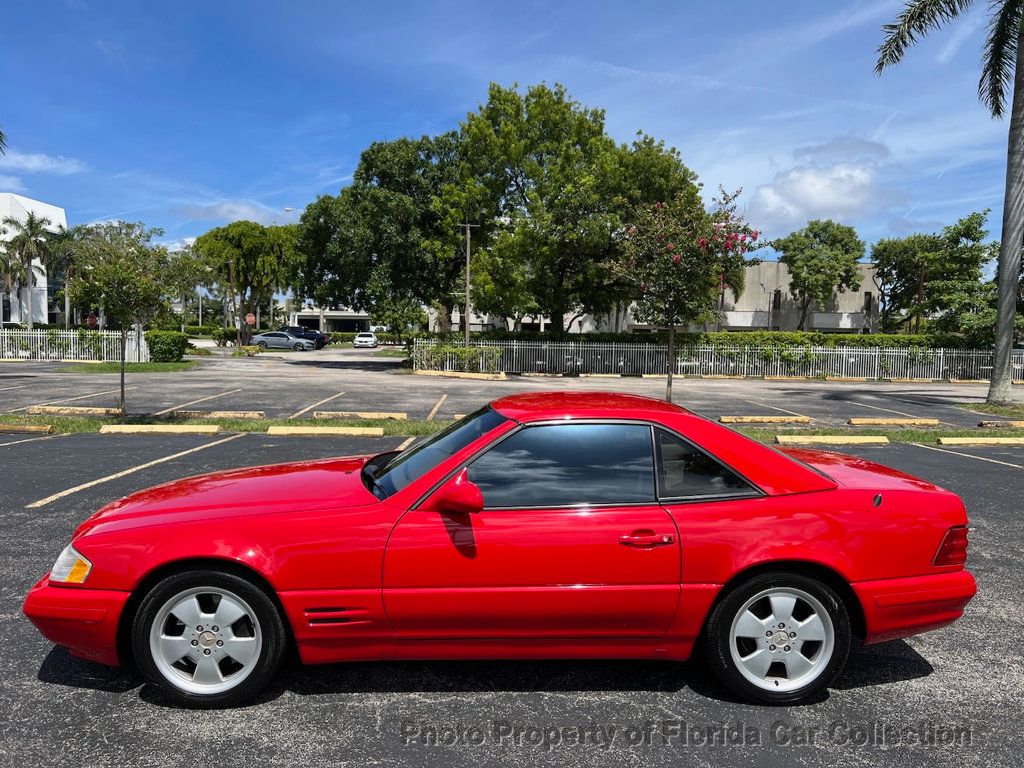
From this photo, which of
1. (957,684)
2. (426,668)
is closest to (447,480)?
(426,668)

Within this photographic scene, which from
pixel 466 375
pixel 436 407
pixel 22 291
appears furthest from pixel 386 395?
pixel 22 291

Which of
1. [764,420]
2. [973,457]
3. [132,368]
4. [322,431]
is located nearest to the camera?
[973,457]

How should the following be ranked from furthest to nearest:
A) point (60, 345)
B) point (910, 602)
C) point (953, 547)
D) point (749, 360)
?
point (60, 345), point (749, 360), point (953, 547), point (910, 602)

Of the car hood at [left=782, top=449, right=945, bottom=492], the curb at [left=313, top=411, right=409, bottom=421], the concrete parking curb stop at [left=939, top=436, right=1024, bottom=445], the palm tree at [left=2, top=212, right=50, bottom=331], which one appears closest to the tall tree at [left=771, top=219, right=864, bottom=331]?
the concrete parking curb stop at [left=939, top=436, right=1024, bottom=445]

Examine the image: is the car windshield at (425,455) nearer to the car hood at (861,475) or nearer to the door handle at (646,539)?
the door handle at (646,539)

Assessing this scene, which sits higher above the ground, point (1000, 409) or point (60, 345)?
point (60, 345)

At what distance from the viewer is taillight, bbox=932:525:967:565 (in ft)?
11.2

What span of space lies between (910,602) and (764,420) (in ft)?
37.7

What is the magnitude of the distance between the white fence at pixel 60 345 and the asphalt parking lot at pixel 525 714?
31.4 meters

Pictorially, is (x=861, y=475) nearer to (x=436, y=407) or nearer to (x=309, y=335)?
(x=436, y=407)

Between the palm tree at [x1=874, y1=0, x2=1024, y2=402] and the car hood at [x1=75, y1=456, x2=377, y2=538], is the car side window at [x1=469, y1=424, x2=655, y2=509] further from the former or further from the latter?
the palm tree at [x1=874, y1=0, x2=1024, y2=402]

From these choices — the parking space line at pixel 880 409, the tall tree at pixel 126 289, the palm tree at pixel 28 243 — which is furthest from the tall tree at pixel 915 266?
the palm tree at pixel 28 243

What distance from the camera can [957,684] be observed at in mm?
3557

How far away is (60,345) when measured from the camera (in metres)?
32.1
